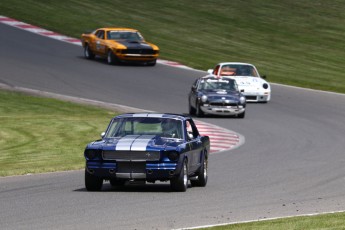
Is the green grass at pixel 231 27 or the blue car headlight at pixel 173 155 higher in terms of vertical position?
the blue car headlight at pixel 173 155

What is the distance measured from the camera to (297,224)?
11.4m

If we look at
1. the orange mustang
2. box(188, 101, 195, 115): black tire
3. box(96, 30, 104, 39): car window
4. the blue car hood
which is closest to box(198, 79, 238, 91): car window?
box(188, 101, 195, 115): black tire

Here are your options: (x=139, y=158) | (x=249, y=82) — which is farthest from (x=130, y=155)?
(x=249, y=82)

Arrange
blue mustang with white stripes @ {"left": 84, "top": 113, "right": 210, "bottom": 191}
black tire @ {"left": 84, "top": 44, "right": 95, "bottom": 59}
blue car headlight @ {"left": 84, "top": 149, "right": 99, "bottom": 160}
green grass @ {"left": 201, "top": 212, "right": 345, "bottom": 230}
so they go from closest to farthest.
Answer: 1. green grass @ {"left": 201, "top": 212, "right": 345, "bottom": 230}
2. blue mustang with white stripes @ {"left": 84, "top": 113, "right": 210, "bottom": 191}
3. blue car headlight @ {"left": 84, "top": 149, "right": 99, "bottom": 160}
4. black tire @ {"left": 84, "top": 44, "right": 95, "bottom": 59}

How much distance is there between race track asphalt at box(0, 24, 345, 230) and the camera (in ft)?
40.6

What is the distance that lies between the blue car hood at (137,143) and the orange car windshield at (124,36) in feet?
84.4

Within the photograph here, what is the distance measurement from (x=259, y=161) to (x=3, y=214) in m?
9.41

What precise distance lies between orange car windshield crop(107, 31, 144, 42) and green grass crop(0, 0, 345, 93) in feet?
6.29

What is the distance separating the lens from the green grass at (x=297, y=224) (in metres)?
11.1

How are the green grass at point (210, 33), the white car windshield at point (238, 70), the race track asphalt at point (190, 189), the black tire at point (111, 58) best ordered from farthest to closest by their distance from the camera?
the black tire at point (111, 58), the white car windshield at point (238, 70), the green grass at point (210, 33), the race track asphalt at point (190, 189)

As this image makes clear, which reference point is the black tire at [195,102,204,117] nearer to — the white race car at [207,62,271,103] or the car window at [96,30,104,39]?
the white race car at [207,62,271,103]

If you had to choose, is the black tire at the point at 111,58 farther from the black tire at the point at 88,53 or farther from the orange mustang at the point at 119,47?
the black tire at the point at 88,53

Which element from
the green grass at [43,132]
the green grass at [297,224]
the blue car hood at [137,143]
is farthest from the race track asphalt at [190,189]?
the green grass at [43,132]

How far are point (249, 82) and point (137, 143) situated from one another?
19.5 meters
